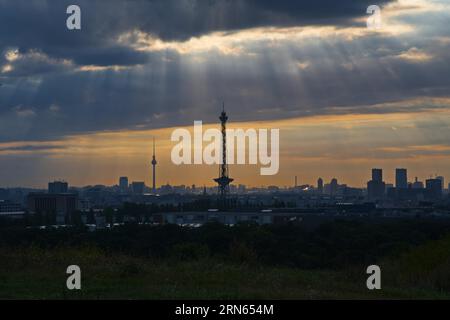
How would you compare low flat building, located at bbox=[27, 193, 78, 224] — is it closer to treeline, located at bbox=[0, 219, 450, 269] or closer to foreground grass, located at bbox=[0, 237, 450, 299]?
treeline, located at bbox=[0, 219, 450, 269]

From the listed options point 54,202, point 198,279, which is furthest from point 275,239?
point 54,202

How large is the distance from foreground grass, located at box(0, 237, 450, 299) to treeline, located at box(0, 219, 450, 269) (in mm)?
13727

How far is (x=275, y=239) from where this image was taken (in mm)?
50875

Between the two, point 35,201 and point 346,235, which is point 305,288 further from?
point 35,201

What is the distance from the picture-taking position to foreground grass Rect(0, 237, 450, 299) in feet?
57.5

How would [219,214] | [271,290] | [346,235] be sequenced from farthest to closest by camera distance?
[219,214]
[346,235]
[271,290]

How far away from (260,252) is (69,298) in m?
28.0

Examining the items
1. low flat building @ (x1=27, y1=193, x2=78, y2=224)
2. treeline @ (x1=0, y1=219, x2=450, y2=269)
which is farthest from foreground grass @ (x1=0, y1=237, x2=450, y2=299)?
low flat building @ (x1=27, y1=193, x2=78, y2=224)

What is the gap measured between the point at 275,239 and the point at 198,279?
3095 centimetres

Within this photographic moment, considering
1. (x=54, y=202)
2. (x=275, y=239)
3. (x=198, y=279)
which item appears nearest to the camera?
(x=198, y=279)

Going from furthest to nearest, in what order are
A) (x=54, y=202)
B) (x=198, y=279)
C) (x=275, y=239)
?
(x=54, y=202) → (x=275, y=239) → (x=198, y=279)

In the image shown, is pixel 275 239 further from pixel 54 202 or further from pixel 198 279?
pixel 54 202
